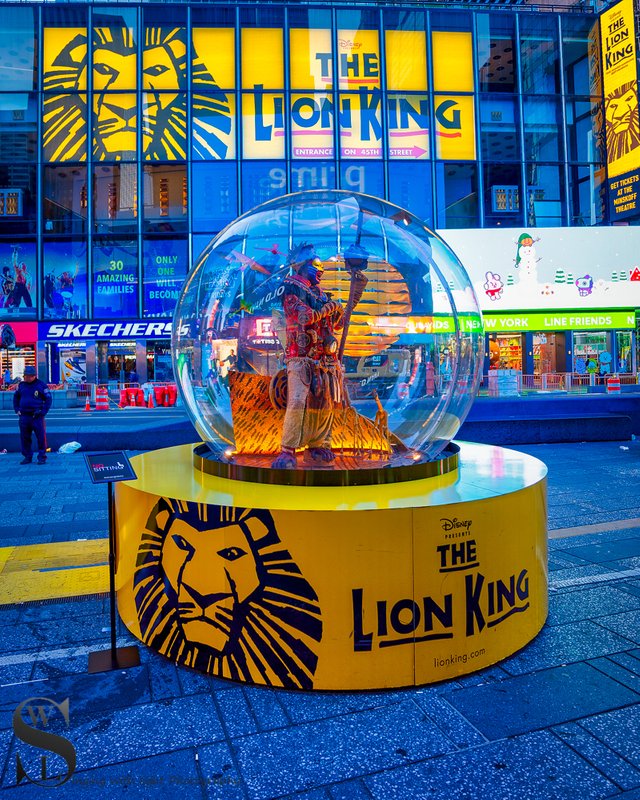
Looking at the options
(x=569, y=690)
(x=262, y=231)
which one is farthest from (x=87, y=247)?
(x=569, y=690)

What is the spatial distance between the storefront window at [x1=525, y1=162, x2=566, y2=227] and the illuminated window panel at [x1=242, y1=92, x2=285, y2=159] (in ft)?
36.1

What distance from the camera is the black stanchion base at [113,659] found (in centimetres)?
349

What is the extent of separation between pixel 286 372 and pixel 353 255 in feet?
3.14

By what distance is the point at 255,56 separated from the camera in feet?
85.3

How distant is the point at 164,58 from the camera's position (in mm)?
25984

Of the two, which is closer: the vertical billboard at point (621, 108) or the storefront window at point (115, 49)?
the vertical billboard at point (621, 108)

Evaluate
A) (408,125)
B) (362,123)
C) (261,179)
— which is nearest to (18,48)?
(261,179)

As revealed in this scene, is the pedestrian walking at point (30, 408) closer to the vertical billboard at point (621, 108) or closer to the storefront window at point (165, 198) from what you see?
the storefront window at point (165, 198)

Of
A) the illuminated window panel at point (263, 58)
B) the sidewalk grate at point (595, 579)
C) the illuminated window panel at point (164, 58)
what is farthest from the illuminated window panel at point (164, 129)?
the sidewalk grate at point (595, 579)

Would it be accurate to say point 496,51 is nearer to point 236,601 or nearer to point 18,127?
point 18,127

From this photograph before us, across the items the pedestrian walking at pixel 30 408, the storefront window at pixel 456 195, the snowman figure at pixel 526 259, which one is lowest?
the pedestrian walking at pixel 30 408

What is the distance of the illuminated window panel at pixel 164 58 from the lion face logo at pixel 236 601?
2645cm

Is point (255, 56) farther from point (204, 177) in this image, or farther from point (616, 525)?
point (616, 525)

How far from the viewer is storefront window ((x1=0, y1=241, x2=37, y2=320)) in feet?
88.4
